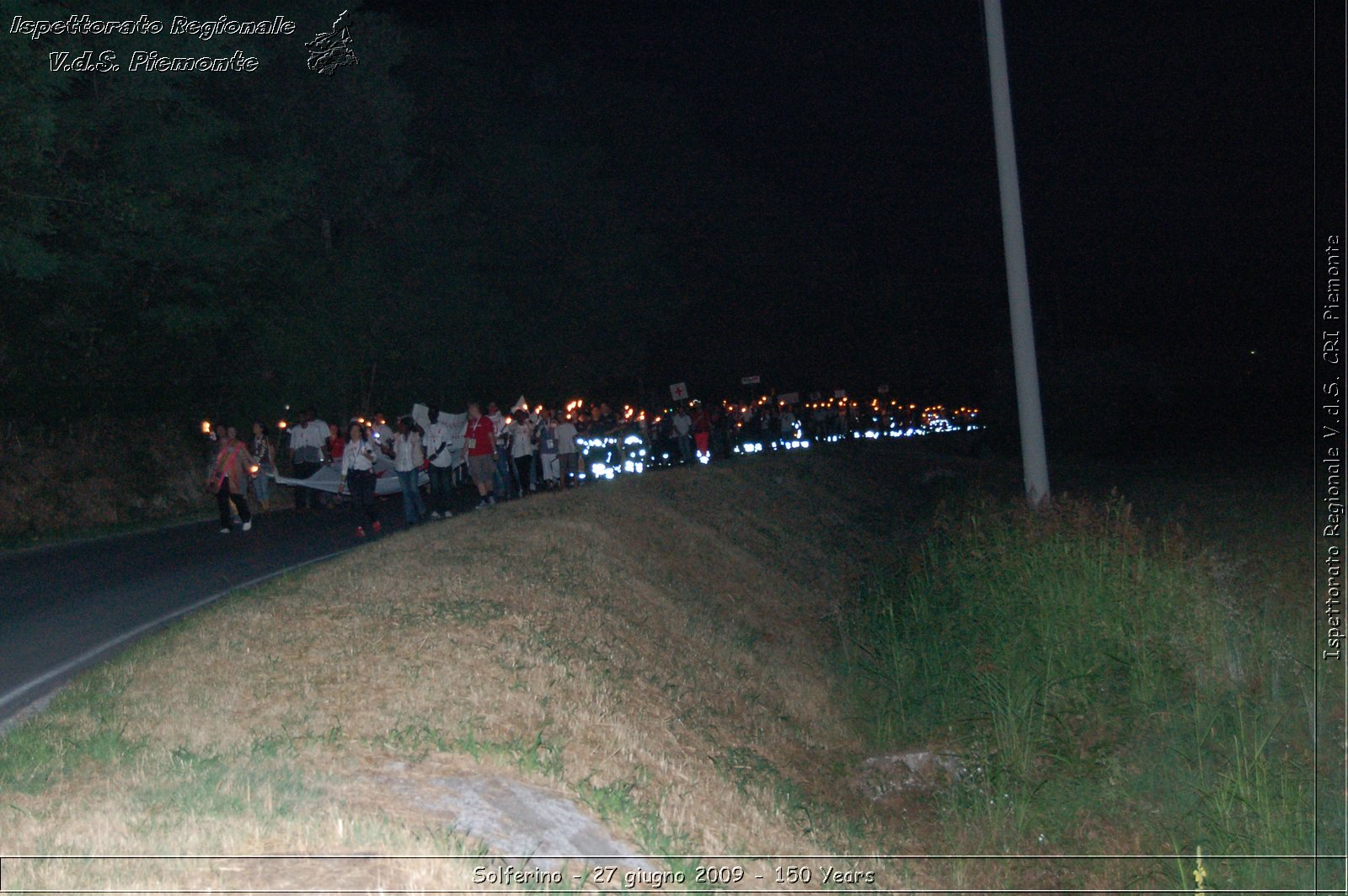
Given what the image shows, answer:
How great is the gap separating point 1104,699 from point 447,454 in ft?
44.2

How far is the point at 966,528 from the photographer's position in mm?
17406

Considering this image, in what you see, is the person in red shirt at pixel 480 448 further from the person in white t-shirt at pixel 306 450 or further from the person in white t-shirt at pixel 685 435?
the person in white t-shirt at pixel 685 435

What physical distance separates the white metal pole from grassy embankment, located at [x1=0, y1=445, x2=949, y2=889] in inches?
140

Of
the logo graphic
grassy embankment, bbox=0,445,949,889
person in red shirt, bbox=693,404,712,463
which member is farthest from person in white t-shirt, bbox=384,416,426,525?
the logo graphic

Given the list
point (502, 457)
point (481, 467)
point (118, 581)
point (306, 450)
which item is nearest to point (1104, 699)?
point (118, 581)

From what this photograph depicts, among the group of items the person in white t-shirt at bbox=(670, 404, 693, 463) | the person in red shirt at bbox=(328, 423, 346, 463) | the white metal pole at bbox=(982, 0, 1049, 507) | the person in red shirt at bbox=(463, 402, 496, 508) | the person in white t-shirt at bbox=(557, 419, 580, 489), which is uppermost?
the white metal pole at bbox=(982, 0, 1049, 507)

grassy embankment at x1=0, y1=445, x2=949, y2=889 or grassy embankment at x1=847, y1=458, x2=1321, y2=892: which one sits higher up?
grassy embankment at x1=0, y1=445, x2=949, y2=889

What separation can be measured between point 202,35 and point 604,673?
2376 cm

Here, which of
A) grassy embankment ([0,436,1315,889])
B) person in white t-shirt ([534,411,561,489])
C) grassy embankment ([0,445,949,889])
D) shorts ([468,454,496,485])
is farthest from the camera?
person in white t-shirt ([534,411,561,489])

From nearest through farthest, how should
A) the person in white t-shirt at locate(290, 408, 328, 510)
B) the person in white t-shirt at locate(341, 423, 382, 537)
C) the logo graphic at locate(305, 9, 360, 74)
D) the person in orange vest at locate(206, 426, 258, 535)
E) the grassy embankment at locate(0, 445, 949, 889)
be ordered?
the grassy embankment at locate(0, 445, 949, 889), the person in white t-shirt at locate(341, 423, 382, 537), the person in orange vest at locate(206, 426, 258, 535), the person in white t-shirt at locate(290, 408, 328, 510), the logo graphic at locate(305, 9, 360, 74)

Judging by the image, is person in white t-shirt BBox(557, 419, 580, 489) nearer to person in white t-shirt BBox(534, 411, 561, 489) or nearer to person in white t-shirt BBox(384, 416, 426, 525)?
person in white t-shirt BBox(534, 411, 561, 489)

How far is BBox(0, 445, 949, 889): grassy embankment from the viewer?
5.93 metres

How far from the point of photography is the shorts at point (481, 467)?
22203 millimetres

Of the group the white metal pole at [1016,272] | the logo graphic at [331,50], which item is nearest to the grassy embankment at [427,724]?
the white metal pole at [1016,272]
